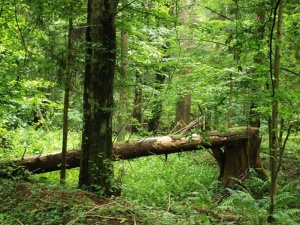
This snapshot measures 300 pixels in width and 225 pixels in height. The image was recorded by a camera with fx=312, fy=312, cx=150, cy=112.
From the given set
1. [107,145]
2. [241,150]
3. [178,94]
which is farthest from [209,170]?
[107,145]

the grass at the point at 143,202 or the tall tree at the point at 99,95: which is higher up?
the tall tree at the point at 99,95

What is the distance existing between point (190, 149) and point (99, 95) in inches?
169

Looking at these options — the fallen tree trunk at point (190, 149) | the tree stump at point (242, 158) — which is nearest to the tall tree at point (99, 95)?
the fallen tree trunk at point (190, 149)

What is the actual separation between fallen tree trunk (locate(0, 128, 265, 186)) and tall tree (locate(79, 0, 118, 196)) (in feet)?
8.27

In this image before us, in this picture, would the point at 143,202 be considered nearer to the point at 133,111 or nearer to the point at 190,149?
the point at 133,111

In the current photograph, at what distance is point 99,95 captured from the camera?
5605 mm

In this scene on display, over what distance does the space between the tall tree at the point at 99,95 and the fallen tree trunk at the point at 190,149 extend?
2520 millimetres

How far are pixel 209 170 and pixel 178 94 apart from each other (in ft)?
9.36

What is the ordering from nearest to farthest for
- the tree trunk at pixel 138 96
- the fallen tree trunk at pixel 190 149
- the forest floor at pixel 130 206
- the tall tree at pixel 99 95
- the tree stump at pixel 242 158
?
the forest floor at pixel 130 206 → the tall tree at pixel 99 95 → the tree trunk at pixel 138 96 → the fallen tree trunk at pixel 190 149 → the tree stump at pixel 242 158

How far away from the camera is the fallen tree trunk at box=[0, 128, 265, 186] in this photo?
8180 millimetres

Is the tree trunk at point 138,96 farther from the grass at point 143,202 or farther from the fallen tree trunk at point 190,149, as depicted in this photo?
the grass at point 143,202

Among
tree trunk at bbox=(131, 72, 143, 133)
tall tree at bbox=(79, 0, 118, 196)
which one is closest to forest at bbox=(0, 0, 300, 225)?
tall tree at bbox=(79, 0, 118, 196)

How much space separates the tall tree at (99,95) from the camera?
5531mm

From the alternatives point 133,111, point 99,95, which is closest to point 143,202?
point 133,111
